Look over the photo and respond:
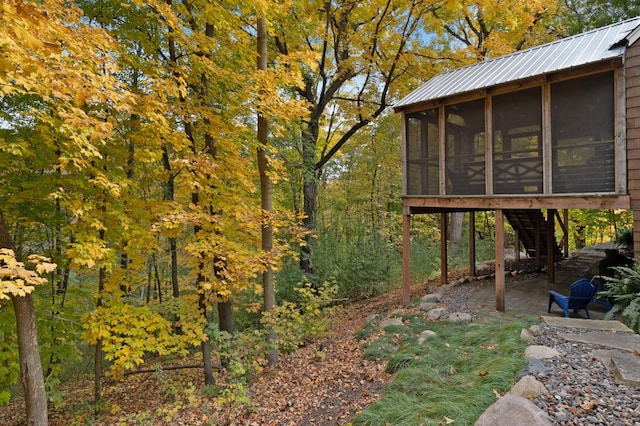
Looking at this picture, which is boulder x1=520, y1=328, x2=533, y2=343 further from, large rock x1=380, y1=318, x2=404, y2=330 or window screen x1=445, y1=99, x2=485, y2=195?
window screen x1=445, y1=99, x2=485, y2=195

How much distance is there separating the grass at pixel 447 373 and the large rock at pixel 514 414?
9.4 inches

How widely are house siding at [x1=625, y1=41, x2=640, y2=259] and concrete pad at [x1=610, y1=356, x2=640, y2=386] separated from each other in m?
2.86

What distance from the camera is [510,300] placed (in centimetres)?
725

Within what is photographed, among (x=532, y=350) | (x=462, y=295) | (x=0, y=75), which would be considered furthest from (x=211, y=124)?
(x=462, y=295)

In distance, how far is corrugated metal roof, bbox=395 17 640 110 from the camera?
5441mm

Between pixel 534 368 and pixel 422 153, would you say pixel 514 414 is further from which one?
pixel 422 153

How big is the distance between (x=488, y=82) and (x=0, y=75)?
7.09 metres

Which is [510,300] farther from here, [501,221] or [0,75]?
[0,75]

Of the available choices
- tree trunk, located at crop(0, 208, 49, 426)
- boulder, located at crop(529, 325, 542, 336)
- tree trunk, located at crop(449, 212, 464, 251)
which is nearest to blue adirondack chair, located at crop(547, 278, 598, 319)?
boulder, located at crop(529, 325, 542, 336)

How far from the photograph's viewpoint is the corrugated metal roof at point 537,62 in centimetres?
544

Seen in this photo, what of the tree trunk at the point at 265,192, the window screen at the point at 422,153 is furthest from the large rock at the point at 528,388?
the window screen at the point at 422,153

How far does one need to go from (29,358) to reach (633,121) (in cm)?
921

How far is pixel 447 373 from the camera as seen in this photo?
13.4 feet

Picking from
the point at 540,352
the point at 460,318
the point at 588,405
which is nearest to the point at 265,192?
the point at 460,318
